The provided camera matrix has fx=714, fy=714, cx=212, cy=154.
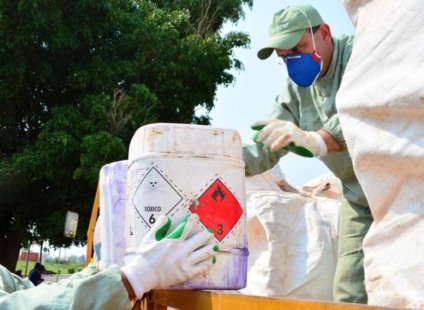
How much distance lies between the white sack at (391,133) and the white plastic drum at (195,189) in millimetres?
497

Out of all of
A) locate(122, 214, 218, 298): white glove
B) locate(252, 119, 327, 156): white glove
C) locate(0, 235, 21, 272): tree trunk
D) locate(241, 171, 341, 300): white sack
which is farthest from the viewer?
locate(0, 235, 21, 272): tree trunk

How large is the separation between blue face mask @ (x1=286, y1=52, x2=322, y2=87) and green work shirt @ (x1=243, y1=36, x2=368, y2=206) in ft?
0.25

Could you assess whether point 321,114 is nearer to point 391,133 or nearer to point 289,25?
point 289,25

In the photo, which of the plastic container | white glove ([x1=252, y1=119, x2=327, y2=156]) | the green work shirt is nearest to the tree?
the green work shirt

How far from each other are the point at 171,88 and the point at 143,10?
6.63 ft

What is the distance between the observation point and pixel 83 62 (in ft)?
46.3

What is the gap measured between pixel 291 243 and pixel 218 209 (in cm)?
236

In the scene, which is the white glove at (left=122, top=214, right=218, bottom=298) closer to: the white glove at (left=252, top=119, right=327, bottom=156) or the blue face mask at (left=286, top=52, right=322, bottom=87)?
the white glove at (left=252, top=119, right=327, bottom=156)

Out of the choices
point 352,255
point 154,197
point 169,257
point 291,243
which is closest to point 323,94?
point 352,255

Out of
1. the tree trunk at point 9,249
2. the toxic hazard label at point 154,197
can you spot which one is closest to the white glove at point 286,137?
the toxic hazard label at point 154,197

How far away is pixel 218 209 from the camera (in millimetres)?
1832

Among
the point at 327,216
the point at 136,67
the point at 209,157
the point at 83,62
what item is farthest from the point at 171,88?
the point at 209,157

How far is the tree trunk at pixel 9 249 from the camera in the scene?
1451 centimetres

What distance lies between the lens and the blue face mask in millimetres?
2525
